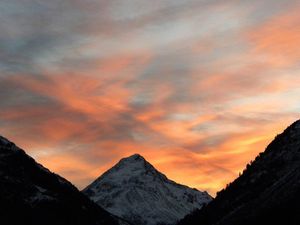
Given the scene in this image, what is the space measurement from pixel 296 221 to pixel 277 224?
738cm

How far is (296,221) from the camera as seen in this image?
615ft

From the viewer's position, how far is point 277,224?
193 m
